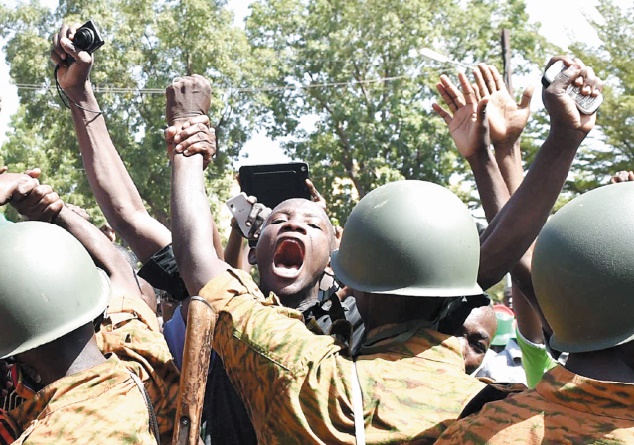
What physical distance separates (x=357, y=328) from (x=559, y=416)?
1.47 metres

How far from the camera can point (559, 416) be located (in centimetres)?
224

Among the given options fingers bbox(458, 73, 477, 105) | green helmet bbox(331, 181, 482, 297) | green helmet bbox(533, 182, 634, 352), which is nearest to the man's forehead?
fingers bbox(458, 73, 477, 105)

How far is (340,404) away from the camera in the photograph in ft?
8.52

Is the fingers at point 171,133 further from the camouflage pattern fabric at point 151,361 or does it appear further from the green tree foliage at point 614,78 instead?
the green tree foliage at point 614,78

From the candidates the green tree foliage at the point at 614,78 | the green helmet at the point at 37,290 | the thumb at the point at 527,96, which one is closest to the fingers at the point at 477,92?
the thumb at the point at 527,96

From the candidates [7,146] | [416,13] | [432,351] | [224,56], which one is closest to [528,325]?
[432,351]

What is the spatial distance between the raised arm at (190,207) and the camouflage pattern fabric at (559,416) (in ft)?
3.23

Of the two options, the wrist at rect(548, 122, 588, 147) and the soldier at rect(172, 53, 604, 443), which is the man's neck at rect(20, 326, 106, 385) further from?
the wrist at rect(548, 122, 588, 147)

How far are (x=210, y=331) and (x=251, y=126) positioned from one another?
875 inches

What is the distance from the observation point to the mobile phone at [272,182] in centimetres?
566

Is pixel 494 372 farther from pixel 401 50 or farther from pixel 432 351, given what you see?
pixel 401 50

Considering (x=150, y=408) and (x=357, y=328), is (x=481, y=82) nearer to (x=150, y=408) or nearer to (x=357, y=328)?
(x=357, y=328)

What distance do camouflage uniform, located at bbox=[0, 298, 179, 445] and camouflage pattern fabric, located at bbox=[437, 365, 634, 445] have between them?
97 centimetres

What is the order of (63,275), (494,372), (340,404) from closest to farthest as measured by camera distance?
(340,404), (63,275), (494,372)
